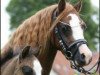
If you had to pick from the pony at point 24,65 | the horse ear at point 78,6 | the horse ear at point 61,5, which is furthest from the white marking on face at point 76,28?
the pony at point 24,65

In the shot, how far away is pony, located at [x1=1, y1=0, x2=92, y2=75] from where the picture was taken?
8.61 meters

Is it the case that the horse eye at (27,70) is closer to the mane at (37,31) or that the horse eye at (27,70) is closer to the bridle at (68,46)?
the mane at (37,31)

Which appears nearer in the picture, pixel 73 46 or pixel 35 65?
pixel 35 65

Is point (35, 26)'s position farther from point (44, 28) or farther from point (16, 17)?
point (16, 17)

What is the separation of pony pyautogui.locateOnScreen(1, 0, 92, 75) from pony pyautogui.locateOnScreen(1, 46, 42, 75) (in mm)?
584

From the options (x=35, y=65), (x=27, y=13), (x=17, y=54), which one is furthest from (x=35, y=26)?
(x=27, y=13)

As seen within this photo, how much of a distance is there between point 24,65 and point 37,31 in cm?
132

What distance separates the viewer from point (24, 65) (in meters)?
7.57

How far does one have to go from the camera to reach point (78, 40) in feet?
28.3

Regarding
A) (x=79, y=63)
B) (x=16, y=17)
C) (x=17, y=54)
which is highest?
(x=17, y=54)

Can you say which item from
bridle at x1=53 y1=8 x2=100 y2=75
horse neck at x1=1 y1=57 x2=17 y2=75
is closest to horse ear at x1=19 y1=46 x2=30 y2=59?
horse neck at x1=1 y1=57 x2=17 y2=75

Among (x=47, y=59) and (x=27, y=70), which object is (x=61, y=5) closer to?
(x=47, y=59)

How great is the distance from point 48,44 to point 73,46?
404 millimetres

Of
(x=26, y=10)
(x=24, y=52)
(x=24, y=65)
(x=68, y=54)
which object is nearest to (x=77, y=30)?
(x=68, y=54)
